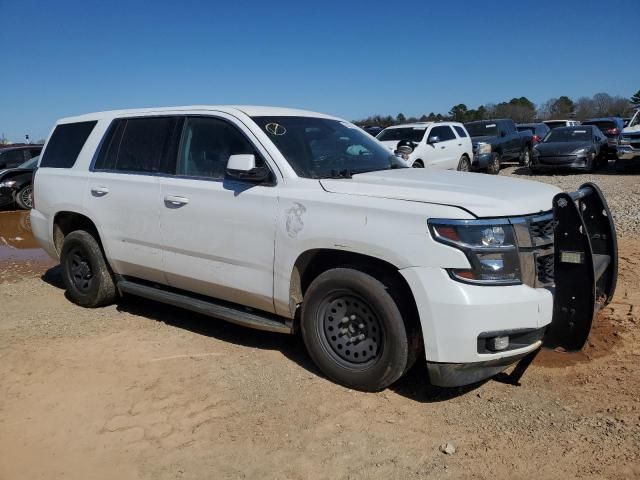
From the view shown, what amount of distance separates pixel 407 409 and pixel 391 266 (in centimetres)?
92

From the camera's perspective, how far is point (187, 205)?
15.0 feet

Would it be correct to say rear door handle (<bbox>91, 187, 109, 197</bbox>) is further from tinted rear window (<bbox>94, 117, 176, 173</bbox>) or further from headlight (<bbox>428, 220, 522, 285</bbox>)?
headlight (<bbox>428, 220, 522, 285</bbox>)

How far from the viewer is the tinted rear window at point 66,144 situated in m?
5.80

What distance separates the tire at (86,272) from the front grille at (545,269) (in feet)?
13.2

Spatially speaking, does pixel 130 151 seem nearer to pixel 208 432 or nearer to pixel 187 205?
pixel 187 205

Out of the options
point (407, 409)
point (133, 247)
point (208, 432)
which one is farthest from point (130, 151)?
point (407, 409)

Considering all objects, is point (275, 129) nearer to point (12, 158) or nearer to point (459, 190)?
point (459, 190)

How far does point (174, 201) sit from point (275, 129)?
102 cm

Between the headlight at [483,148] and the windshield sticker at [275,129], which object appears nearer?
the windshield sticker at [275,129]

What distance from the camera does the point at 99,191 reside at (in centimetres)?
535

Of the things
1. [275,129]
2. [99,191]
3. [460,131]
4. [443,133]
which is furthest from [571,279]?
[460,131]

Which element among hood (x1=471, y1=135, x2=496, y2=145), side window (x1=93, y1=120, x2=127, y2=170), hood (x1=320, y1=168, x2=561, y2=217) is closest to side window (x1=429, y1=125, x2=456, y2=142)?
hood (x1=471, y1=135, x2=496, y2=145)

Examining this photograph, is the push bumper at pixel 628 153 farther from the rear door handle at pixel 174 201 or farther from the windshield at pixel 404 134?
the rear door handle at pixel 174 201

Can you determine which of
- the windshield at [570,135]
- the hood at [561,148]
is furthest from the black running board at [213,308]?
the windshield at [570,135]
